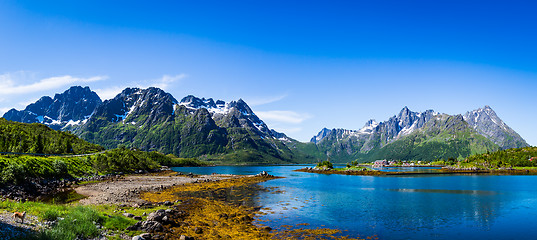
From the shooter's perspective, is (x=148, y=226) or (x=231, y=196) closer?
(x=148, y=226)

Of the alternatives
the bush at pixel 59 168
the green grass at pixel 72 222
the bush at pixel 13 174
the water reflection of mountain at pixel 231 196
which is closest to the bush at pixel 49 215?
the green grass at pixel 72 222

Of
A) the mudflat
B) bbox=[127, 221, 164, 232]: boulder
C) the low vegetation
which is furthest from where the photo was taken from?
the low vegetation

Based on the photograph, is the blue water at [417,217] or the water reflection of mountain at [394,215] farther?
the water reflection of mountain at [394,215]

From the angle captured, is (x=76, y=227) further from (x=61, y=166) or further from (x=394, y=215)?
(x=61, y=166)

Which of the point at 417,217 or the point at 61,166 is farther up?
the point at 61,166

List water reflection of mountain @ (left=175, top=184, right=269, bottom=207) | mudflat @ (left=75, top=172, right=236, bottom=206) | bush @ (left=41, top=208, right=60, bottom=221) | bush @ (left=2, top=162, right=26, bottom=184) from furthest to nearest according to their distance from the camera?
water reflection of mountain @ (left=175, top=184, right=269, bottom=207) → bush @ (left=2, top=162, right=26, bottom=184) → mudflat @ (left=75, top=172, right=236, bottom=206) → bush @ (left=41, top=208, right=60, bottom=221)

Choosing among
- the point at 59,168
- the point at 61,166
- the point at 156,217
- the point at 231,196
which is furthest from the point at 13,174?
the point at 231,196

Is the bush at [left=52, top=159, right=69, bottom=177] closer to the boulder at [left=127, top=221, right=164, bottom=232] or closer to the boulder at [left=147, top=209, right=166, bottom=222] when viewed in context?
the boulder at [left=147, top=209, right=166, bottom=222]

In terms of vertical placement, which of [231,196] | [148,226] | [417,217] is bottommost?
[231,196]

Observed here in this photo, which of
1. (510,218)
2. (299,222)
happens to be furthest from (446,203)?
(299,222)

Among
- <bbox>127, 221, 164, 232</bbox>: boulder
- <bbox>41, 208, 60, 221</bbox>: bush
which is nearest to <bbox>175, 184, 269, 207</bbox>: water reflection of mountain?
<bbox>127, 221, 164, 232</bbox>: boulder

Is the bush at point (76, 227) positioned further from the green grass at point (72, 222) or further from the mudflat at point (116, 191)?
the mudflat at point (116, 191)

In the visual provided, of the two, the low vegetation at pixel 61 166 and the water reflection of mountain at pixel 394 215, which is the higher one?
the low vegetation at pixel 61 166

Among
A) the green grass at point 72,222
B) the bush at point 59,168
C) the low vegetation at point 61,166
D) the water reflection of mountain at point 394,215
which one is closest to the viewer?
the green grass at point 72,222
